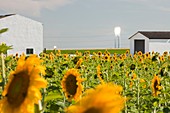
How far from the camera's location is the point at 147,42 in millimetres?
39625

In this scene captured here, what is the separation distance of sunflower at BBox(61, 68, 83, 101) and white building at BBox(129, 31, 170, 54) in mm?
35567

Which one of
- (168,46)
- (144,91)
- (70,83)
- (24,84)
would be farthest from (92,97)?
(168,46)

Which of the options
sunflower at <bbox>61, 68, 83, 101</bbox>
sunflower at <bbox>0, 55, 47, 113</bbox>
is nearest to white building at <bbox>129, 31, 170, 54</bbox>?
sunflower at <bbox>61, 68, 83, 101</bbox>

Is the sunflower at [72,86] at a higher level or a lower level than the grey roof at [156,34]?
lower

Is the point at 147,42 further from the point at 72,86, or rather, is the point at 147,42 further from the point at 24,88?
the point at 24,88

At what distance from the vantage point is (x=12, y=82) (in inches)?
41.3

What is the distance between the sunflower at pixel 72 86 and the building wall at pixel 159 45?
34.8 metres

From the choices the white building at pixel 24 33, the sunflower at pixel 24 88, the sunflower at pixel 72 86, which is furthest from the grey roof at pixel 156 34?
the sunflower at pixel 24 88

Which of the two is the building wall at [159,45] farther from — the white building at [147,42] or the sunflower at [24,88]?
the sunflower at [24,88]

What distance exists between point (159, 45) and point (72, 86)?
36.3 m

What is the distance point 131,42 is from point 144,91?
35.2m

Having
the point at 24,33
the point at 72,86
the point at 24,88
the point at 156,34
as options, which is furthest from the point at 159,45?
the point at 24,88

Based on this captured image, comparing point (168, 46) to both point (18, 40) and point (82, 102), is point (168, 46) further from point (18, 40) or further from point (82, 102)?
point (82, 102)

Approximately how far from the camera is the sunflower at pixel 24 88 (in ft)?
3.21
